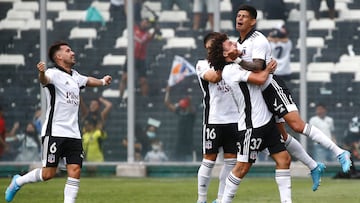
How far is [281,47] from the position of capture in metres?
22.3

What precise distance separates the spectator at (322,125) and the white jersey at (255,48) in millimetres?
9360

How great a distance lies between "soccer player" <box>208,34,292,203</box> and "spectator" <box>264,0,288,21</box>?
30.9 feet

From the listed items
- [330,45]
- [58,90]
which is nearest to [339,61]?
[330,45]

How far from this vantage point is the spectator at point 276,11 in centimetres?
2230

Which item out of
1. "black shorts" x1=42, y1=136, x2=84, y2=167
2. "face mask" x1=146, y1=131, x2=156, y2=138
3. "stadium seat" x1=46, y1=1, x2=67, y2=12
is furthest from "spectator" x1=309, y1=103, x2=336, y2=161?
"black shorts" x1=42, y1=136, x2=84, y2=167

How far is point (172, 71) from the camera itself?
22.9 metres

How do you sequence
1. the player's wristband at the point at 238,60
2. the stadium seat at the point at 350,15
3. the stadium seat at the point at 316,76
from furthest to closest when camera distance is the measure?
the stadium seat at the point at 316,76 → the stadium seat at the point at 350,15 → the player's wristband at the point at 238,60

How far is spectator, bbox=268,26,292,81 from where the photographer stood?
22219 millimetres

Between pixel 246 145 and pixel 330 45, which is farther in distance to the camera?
pixel 330 45

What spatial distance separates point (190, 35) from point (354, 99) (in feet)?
11.0

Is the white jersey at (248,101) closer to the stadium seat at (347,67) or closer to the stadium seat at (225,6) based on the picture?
the stadium seat at (347,67)

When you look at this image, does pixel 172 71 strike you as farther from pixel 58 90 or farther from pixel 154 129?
pixel 58 90

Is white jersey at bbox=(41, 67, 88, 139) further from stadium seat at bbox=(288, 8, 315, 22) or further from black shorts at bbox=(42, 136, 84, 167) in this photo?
stadium seat at bbox=(288, 8, 315, 22)

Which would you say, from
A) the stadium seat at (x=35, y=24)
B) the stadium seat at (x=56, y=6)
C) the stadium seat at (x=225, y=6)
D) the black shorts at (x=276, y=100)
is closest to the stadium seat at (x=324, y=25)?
the stadium seat at (x=225, y=6)
